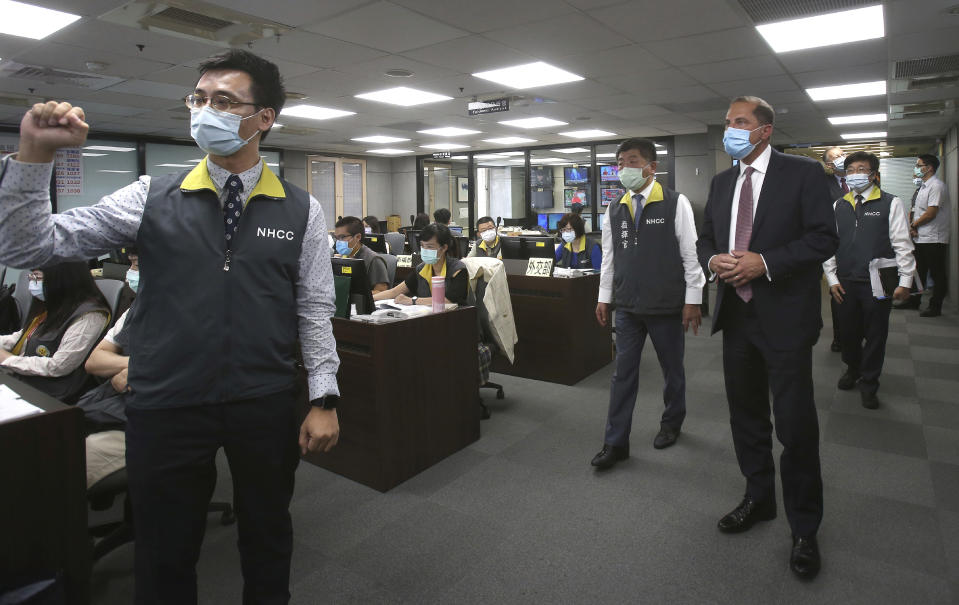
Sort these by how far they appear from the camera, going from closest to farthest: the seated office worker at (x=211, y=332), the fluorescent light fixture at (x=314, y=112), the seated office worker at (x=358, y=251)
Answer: the seated office worker at (x=211, y=332), the seated office worker at (x=358, y=251), the fluorescent light fixture at (x=314, y=112)

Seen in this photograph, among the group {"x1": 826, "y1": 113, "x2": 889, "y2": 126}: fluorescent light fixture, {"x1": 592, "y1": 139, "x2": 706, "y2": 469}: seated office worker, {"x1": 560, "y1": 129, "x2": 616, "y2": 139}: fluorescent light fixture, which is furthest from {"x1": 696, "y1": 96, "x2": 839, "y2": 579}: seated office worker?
{"x1": 560, "y1": 129, "x2": 616, "y2": 139}: fluorescent light fixture

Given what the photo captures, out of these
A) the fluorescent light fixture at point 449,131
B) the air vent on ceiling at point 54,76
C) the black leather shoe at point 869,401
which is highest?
the fluorescent light fixture at point 449,131

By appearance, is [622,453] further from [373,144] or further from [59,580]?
[373,144]

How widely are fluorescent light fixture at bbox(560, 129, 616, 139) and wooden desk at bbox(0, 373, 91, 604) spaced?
9308 mm

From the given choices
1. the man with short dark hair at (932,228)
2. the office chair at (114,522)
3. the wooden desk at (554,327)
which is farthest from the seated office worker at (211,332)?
the man with short dark hair at (932,228)

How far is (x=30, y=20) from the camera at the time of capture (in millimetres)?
4086

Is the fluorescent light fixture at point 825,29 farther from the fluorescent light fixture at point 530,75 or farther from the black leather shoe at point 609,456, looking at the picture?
the black leather shoe at point 609,456

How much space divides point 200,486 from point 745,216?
193 cm

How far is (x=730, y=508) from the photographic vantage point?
253 centimetres

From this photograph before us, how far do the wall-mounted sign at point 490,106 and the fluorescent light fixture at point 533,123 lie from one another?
5.59 ft

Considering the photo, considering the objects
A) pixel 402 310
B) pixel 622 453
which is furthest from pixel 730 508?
pixel 402 310

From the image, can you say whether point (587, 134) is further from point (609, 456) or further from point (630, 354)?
point (609, 456)

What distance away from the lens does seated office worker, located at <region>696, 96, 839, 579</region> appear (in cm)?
200

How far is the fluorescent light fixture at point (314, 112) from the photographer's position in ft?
24.3
